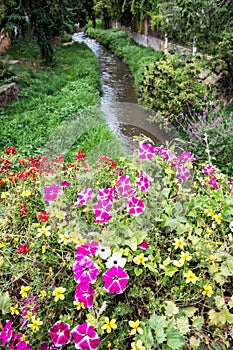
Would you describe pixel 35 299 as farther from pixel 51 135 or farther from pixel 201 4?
pixel 201 4

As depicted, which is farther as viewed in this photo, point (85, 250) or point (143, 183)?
point (143, 183)

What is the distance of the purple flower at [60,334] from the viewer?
1.35m

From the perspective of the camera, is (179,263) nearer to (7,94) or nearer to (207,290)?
(207,290)

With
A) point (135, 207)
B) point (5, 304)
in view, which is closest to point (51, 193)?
point (135, 207)

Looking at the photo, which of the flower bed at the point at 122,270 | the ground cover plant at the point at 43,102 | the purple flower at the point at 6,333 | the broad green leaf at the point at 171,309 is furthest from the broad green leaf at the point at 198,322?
the ground cover plant at the point at 43,102

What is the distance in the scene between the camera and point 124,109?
8.10 metres

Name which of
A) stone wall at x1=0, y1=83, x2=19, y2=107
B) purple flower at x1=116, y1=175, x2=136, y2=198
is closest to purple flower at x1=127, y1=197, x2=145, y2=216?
purple flower at x1=116, y1=175, x2=136, y2=198

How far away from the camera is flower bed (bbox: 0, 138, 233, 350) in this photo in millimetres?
1393

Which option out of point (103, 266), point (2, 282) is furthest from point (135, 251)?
point (2, 282)

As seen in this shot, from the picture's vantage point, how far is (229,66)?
6.77m

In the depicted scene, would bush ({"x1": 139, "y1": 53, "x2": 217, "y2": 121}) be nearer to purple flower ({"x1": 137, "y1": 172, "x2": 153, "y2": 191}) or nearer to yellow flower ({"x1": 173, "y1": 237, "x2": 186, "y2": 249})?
purple flower ({"x1": 137, "y1": 172, "x2": 153, "y2": 191})

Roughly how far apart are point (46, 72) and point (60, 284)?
10.2 m

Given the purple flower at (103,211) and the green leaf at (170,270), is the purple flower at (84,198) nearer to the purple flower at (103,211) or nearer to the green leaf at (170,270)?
the purple flower at (103,211)

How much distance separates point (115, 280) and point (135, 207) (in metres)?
0.45
